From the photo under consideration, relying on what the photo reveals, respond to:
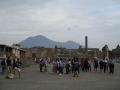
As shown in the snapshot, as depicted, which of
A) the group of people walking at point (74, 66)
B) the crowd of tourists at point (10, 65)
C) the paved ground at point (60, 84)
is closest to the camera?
the paved ground at point (60, 84)

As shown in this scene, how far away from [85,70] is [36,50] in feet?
270

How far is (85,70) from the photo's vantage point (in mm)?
43344

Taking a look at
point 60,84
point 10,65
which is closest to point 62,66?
point 10,65

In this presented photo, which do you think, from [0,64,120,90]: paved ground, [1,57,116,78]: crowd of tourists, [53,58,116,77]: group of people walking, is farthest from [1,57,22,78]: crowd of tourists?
[53,58,116,77]: group of people walking

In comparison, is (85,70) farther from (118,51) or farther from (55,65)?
(118,51)

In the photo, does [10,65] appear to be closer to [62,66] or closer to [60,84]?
[62,66]

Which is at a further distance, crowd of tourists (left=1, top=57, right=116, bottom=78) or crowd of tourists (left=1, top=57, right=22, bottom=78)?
crowd of tourists (left=1, top=57, right=22, bottom=78)

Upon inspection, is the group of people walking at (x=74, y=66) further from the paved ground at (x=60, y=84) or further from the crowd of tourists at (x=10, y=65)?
the paved ground at (x=60, y=84)

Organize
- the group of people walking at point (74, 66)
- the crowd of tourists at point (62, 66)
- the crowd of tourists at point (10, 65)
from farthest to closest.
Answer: the group of people walking at point (74, 66) < the crowd of tourists at point (10, 65) < the crowd of tourists at point (62, 66)

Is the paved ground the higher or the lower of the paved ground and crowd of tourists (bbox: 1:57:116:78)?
the lower

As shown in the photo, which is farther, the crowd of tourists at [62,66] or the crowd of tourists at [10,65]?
the crowd of tourists at [10,65]

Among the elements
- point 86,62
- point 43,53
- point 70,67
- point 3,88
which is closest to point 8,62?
point 70,67

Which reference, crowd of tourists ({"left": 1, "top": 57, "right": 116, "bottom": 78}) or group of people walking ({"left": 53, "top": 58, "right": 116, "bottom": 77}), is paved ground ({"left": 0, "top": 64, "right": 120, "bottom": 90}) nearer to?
crowd of tourists ({"left": 1, "top": 57, "right": 116, "bottom": 78})

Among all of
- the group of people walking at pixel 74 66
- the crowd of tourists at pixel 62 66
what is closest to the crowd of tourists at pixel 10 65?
the crowd of tourists at pixel 62 66
